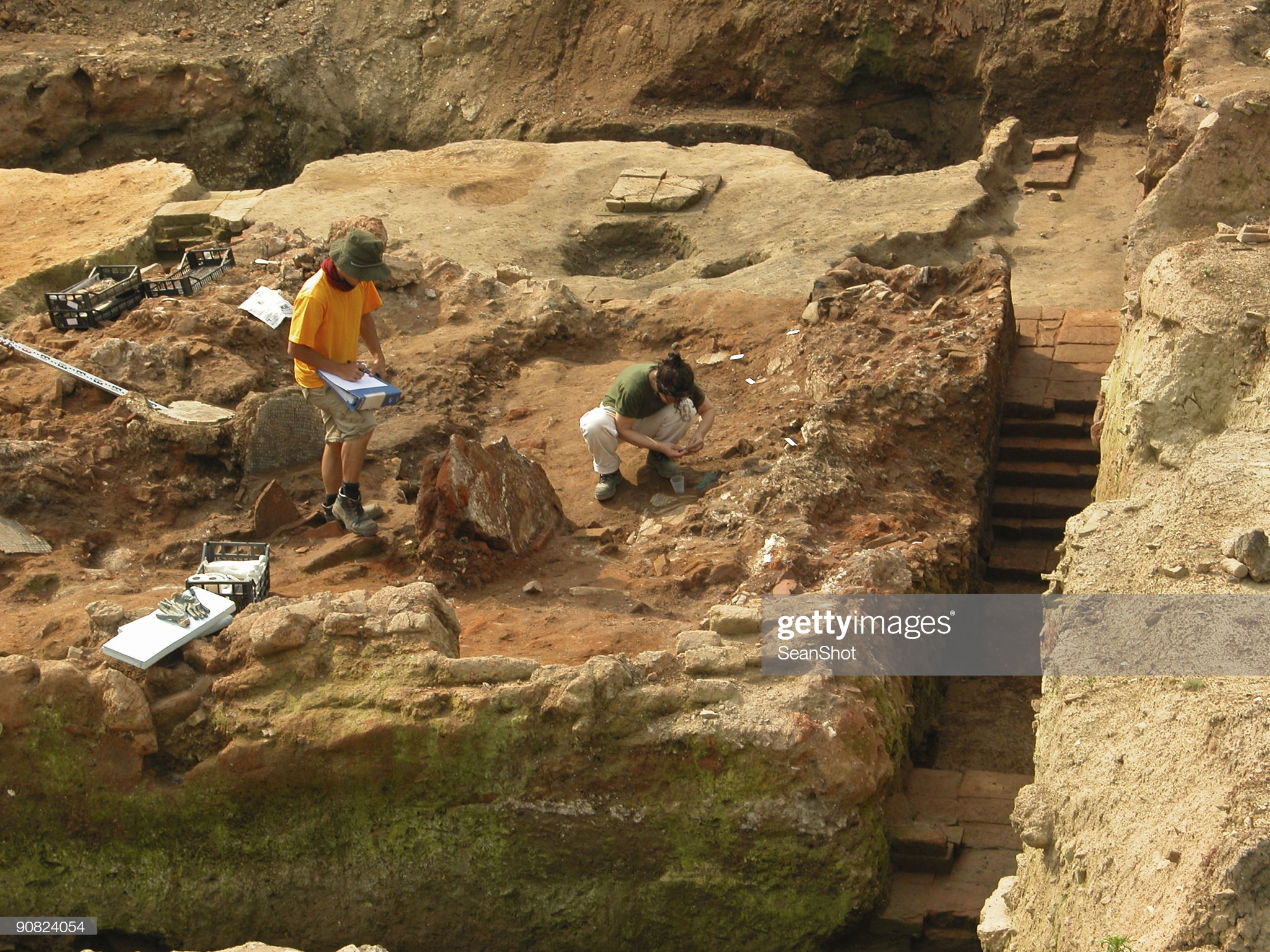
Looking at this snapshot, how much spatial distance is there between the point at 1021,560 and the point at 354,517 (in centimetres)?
357

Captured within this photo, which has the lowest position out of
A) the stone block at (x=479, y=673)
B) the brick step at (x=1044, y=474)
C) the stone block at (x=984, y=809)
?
the stone block at (x=984, y=809)

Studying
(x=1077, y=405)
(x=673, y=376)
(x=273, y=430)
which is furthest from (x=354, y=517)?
(x=1077, y=405)

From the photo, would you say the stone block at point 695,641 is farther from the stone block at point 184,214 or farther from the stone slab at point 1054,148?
the stone slab at point 1054,148

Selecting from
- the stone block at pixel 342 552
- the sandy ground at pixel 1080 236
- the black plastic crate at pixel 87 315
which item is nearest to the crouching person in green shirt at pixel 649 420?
the stone block at pixel 342 552

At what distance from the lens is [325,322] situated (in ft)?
19.1

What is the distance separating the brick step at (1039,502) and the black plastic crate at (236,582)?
4.02 m

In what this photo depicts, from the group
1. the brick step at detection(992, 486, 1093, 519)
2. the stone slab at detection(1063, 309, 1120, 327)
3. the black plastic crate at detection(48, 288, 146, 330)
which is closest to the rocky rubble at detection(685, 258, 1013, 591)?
the brick step at detection(992, 486, 1093, 519)

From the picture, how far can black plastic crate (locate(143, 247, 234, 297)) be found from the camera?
8094 mm

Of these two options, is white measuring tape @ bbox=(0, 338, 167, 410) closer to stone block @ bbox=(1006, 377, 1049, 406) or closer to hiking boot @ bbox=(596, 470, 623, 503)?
hiking boot @ bbox=(596, 470, 623, 503)

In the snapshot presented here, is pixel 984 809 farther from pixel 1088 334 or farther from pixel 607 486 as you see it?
pixel 1088 334

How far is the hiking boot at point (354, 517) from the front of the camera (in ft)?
19.3

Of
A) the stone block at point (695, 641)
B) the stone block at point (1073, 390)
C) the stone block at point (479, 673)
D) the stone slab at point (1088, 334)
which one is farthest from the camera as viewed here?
the stone slab at point (1088, 334)

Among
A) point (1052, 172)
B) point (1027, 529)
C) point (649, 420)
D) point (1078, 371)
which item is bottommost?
point (1027, 529)

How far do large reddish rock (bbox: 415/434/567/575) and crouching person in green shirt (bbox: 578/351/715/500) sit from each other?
0.55 metres
